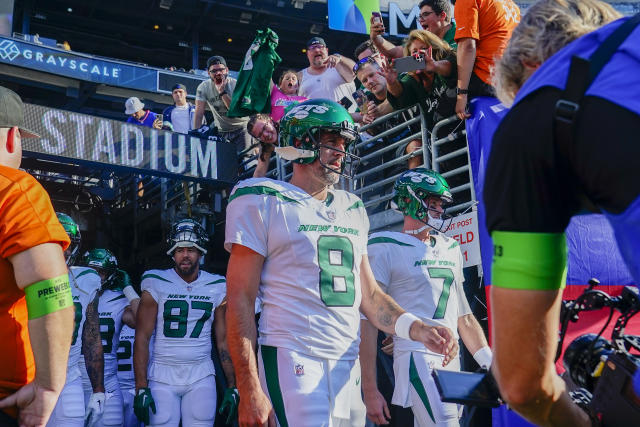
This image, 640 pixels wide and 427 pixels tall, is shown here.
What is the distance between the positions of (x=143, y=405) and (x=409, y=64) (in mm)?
3977

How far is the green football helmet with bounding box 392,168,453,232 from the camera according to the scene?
17.4 feet

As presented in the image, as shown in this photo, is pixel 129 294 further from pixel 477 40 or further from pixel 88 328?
pixel 477 40

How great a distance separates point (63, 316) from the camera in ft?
7.97

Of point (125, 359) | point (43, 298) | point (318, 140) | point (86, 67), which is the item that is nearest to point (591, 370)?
point (43, 298)

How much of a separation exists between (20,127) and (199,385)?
4.19 m

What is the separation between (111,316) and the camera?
7.80 meters

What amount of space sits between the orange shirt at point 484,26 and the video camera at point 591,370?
16.1 feet

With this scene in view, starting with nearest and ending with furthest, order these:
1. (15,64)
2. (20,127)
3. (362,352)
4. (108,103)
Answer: (20,127) → (362,352) → (15,64) → (108,103)

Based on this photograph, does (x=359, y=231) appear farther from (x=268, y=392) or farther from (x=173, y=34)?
(x=173, y=34)

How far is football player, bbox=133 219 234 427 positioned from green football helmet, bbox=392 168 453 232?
2450mm

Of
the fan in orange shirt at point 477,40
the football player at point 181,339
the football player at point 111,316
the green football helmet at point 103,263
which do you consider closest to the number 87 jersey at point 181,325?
the football player at point 181,339

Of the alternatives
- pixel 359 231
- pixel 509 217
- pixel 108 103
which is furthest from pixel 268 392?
pixel 108 103

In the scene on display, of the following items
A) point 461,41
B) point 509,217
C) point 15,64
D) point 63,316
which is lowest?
point 63,316

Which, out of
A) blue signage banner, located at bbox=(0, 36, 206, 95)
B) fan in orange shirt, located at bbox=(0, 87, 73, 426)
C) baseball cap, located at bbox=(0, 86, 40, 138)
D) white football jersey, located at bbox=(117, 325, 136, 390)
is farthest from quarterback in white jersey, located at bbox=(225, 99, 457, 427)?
blue signage banner, located at bbox=(0, 36, 206, 95)
